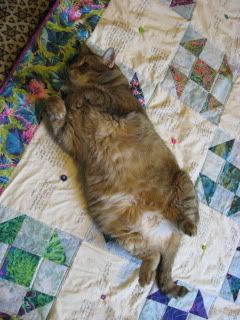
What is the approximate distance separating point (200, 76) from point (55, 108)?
2.63 feet

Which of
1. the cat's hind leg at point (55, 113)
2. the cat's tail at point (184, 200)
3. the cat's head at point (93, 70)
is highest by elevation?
the cat's head at point (93, 70)

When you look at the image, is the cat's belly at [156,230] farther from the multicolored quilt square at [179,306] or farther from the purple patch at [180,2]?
the purple patch at [180,2]

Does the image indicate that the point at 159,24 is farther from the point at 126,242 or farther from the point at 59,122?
the point at 126,242

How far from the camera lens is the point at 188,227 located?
4.42 ft

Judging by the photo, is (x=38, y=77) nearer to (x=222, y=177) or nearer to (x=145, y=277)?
(x=145, y=277)

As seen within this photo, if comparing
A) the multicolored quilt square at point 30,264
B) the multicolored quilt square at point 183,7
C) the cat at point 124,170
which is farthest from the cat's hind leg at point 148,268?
the multicolored quilt square at point 183,7

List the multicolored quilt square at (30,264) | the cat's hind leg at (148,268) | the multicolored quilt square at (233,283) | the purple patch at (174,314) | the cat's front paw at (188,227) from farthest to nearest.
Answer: the multicolored quilt square at (233,283) → the purple patch at (174,314) → the cat's hind leg at (148,268) → the cat's front paw at (188,227) → the multicolored quilt square at (30,264)

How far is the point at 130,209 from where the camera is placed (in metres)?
1.39

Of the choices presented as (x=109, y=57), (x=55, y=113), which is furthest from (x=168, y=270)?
(x=109, y=57)

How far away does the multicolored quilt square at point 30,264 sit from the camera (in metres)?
1.24

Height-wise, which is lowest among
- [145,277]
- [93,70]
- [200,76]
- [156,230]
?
[145,277]

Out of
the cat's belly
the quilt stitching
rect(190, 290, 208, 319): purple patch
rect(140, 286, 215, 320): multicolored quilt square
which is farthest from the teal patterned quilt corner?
rect(190, 290, 208, 319): purple patch

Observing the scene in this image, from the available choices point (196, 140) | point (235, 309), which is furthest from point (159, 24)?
point (235, 309)

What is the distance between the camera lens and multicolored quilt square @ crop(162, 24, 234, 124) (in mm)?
1737
